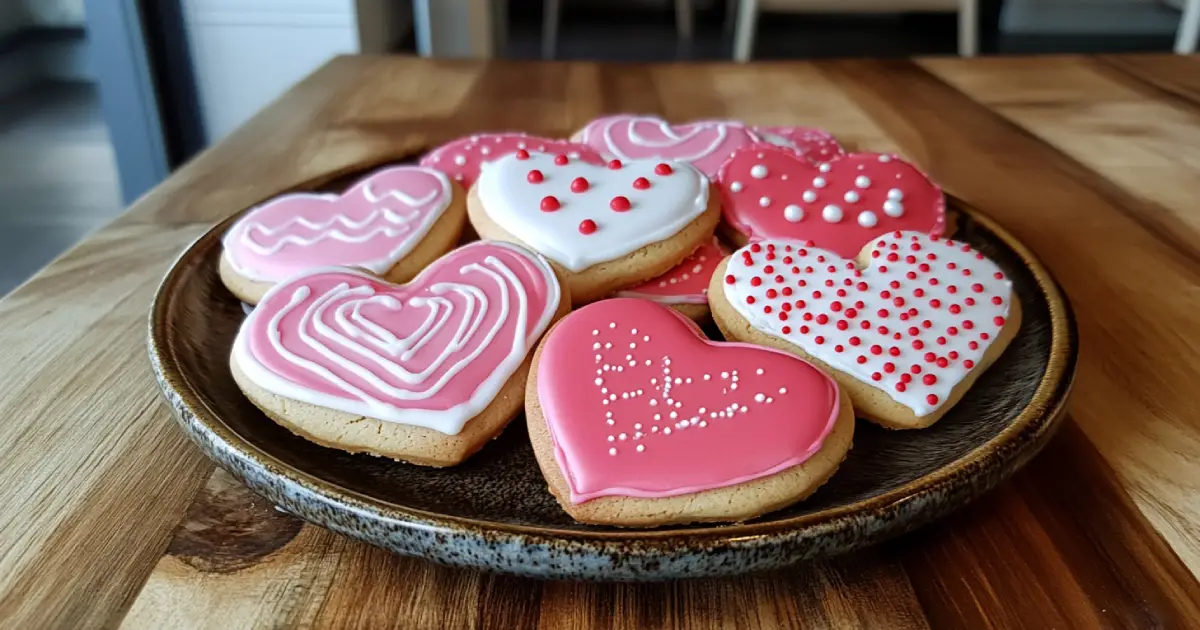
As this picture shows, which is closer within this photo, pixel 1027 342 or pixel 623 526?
pixel 623 526

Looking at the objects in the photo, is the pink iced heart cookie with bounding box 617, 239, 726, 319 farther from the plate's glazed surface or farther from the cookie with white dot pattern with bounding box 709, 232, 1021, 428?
the plate's glazed surface

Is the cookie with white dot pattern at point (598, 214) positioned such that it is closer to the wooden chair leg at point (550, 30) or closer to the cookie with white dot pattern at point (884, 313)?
the cookie with white dot pattern at point (884, 313)

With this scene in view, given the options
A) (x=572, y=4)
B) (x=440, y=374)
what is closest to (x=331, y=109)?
(x=440, y=374)

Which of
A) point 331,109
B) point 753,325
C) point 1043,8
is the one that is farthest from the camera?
point 1043,8

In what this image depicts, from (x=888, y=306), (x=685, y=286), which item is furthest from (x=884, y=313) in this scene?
(x=685, y=286)

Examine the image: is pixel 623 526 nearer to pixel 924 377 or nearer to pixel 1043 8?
pixel 924 377

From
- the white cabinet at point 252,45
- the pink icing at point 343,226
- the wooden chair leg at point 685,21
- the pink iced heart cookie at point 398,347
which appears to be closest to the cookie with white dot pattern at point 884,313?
the pink iced heart cookie at point 398,347

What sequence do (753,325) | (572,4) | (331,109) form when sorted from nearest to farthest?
(753,325)
(331,109)
(572,4)
